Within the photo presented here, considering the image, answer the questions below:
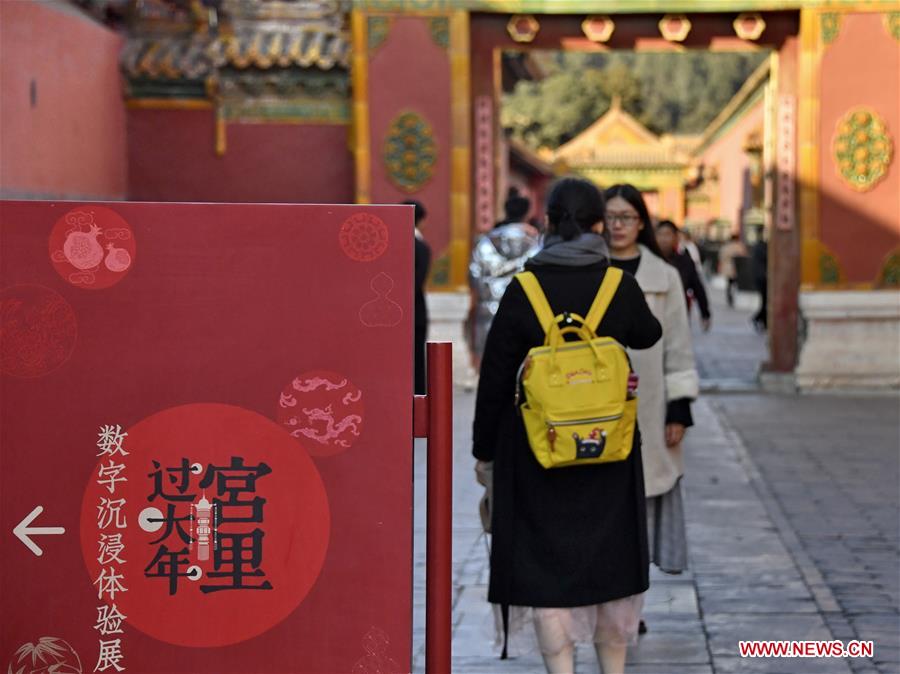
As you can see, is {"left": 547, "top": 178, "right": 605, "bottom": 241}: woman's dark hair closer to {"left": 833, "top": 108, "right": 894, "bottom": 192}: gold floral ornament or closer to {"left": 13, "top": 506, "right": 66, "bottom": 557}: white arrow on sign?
{"left": 13, "top": 506, "right": 66, "bottom": 557}: white arrow on sign

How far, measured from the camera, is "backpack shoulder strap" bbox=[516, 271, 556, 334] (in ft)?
12.2

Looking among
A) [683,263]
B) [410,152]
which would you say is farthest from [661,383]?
[410,152]

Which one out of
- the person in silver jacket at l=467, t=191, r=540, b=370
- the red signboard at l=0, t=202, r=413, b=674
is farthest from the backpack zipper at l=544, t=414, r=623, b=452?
the person in silver jacket at l=467, t=191, r=540, b=370

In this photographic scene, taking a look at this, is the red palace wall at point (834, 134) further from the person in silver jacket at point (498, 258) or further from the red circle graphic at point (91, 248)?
the red circle graphic at point (91, 248)

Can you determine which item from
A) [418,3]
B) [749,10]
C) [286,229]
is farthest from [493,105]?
[286,229]

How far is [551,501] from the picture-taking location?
3738 mm

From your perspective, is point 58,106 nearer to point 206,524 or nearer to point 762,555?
point 762,555

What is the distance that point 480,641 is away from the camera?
493cm

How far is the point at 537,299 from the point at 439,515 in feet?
3.46

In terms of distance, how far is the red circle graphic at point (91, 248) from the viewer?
2.79m

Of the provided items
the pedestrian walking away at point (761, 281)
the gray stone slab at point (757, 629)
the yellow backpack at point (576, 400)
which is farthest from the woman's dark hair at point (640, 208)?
the pedestrian walking away at point (761, 281)

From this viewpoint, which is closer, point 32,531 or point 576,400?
point 32,531

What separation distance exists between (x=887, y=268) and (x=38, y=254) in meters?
10.00

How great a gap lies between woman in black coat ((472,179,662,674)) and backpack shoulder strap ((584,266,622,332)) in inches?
0.8
